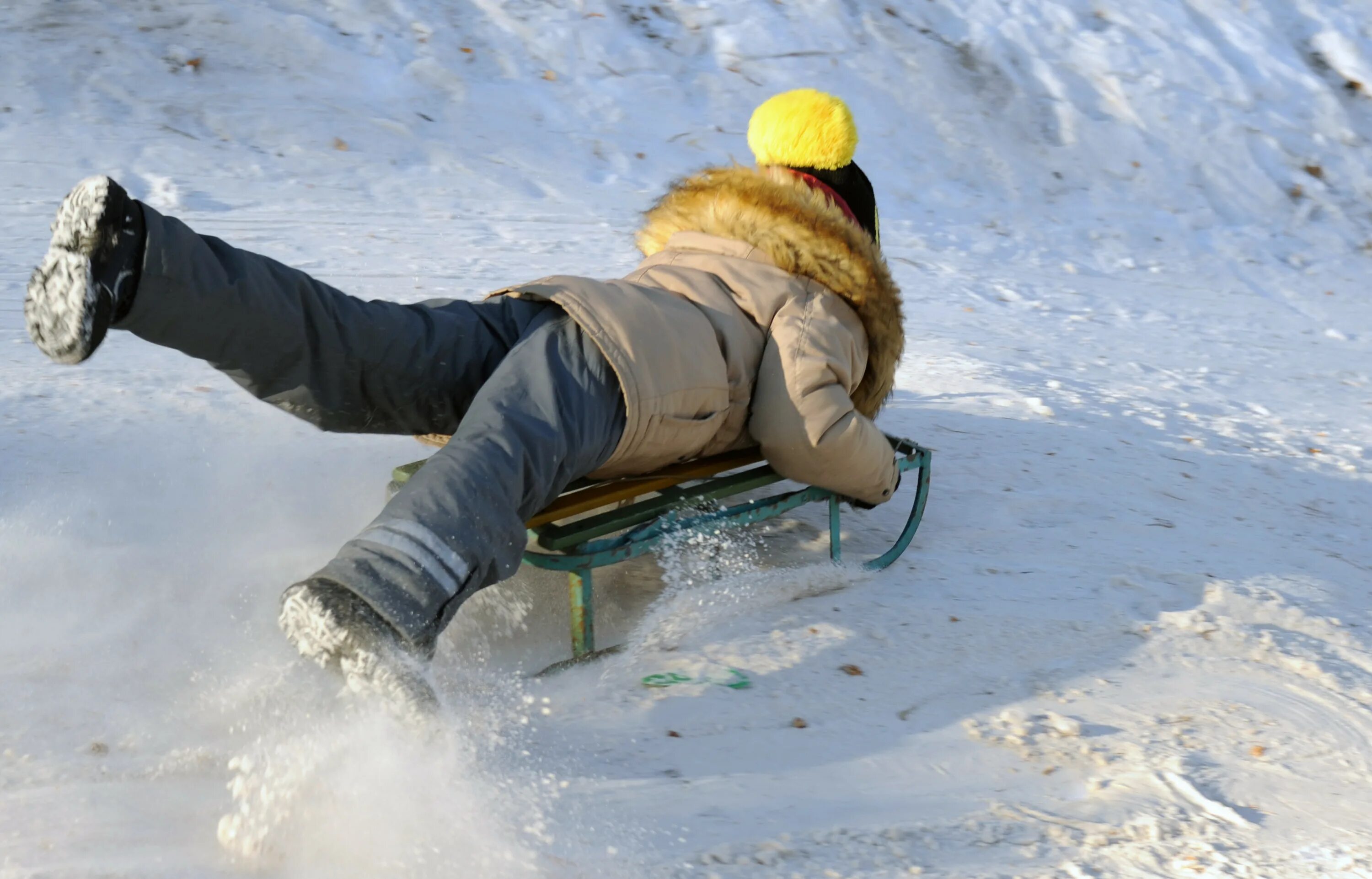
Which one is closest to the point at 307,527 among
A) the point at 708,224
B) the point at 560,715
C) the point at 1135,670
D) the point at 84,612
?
the point at 84,612

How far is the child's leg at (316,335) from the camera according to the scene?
225cm

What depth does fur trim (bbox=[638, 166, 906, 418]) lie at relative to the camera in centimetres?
308

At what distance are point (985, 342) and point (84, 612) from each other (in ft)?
12.8

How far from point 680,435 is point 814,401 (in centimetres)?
32

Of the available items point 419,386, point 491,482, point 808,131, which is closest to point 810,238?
point 808,131

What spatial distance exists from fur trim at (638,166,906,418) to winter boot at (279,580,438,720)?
4.82 feet

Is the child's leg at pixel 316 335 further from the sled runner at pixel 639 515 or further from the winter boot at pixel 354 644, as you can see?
the winter boot at pixel 354 644

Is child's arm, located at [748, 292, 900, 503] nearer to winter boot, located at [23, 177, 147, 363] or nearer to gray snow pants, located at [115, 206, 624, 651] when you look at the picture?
gray snow pants, located at [115, 206, 624, 651]

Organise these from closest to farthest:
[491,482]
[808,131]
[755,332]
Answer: [491,482] < [755,332] < [808,131]

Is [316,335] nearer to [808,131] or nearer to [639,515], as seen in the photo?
[639,515]

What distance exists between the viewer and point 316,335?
8.34 feet

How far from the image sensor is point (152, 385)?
12.6 ft

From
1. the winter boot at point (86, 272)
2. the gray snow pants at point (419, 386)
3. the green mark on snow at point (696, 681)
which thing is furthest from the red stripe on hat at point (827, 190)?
the winter boot at point (86, 272)

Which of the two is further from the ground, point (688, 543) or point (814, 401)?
point (814, 401)
